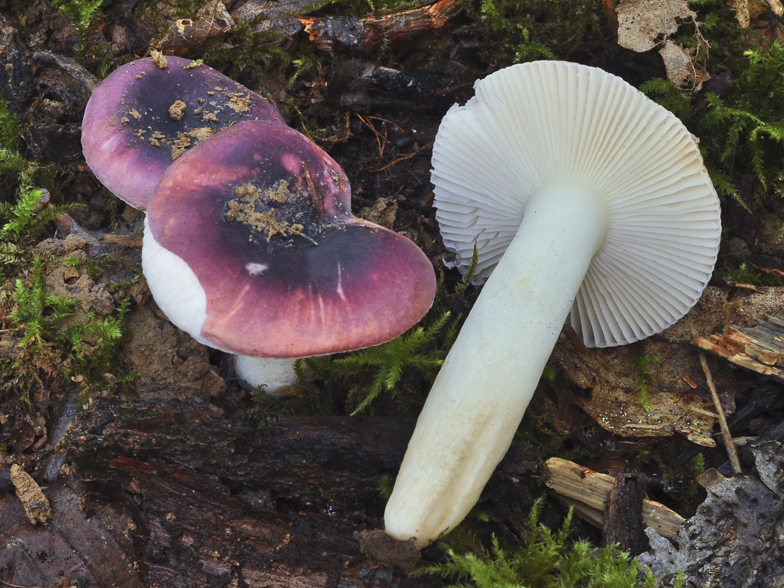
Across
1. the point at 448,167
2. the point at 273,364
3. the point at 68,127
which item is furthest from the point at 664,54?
the point at 68,127

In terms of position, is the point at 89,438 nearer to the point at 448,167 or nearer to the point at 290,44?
the point at 448,167

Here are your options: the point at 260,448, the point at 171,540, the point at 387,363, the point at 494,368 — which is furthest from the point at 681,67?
the point at 171,540

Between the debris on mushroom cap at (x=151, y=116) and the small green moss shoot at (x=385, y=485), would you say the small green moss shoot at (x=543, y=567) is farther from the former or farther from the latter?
the debris on mushroom cap at (x=151, y=116)

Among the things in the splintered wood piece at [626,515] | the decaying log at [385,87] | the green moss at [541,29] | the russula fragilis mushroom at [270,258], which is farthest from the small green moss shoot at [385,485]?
the green moss at [541,29]

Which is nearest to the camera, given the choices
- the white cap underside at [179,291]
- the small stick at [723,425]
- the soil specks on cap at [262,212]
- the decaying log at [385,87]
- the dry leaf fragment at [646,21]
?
the white cap underside at [179,291]

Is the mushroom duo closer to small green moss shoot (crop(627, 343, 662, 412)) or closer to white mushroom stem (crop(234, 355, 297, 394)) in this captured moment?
white mushroom stem (crop(234, 355, 297, 394))

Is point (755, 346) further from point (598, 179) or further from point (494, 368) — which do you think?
point (494, 368)
